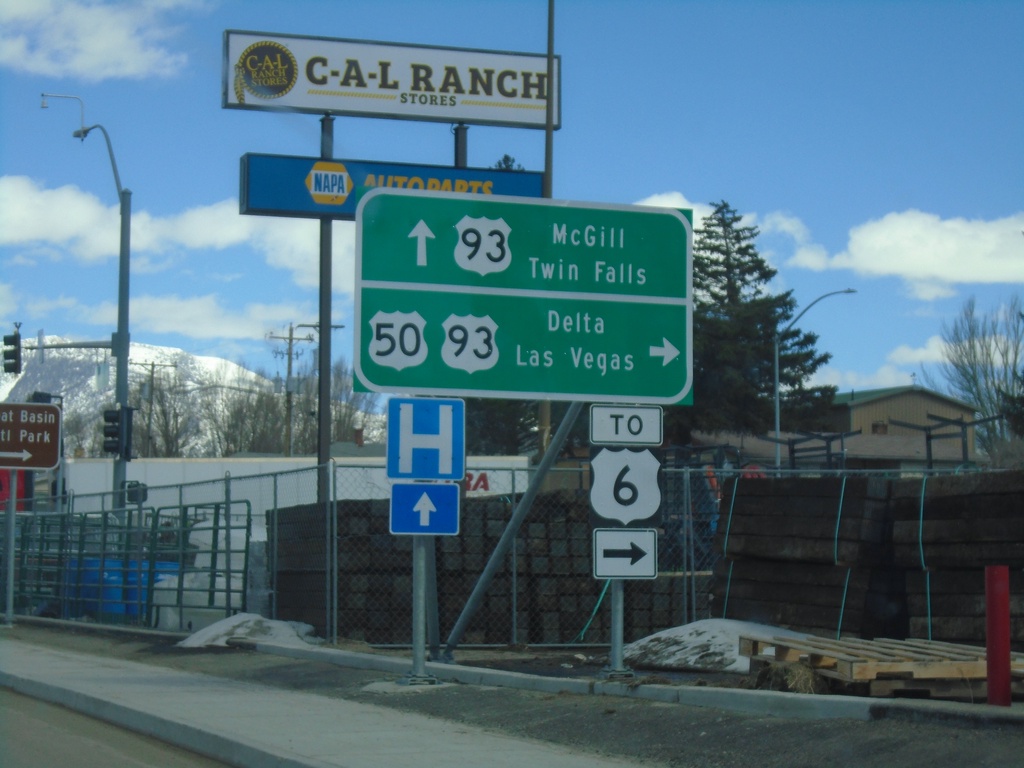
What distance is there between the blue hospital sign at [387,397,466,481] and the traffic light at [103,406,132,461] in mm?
17942

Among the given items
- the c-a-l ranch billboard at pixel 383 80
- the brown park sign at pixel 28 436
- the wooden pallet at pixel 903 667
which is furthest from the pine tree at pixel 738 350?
the wooden pallet at pixel 903 667

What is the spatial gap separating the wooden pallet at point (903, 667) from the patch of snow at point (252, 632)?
25.3 feet

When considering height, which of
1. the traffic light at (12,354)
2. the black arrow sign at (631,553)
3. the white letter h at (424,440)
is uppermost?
the traffic light at (12,354)

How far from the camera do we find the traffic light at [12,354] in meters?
30.8

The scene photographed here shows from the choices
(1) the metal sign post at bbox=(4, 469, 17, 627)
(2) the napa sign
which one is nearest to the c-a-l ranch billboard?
(2) the napa sign

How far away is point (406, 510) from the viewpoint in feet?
36.1

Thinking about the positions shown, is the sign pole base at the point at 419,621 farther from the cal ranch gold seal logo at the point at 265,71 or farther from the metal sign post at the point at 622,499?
the cal ranch gold seal logo at the point at 265,71

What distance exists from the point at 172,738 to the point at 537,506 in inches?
323

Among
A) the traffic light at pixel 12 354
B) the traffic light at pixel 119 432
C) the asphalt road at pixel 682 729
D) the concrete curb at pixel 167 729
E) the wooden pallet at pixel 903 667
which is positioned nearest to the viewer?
the asphalt road at pixel 682 729

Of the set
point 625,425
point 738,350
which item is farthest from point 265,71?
point 738,350

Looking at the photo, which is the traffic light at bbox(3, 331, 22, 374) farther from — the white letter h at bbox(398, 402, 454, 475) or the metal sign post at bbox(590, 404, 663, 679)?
the metal sign post at bbox(590, 404, 663, 679)

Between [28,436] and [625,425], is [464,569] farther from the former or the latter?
[28,436]

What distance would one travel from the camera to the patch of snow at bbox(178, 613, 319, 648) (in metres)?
15.5

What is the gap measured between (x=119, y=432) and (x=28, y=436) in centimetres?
809
